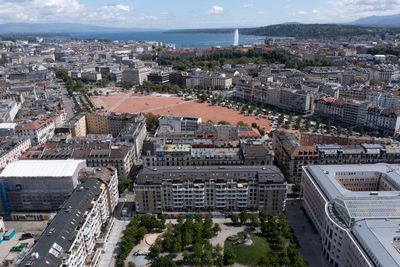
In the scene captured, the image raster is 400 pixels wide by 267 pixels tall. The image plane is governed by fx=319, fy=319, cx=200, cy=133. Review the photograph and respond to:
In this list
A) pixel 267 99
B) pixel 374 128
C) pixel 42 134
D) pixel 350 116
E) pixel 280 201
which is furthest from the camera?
pixel 267 99

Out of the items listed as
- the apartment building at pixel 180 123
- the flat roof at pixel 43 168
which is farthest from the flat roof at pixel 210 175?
the apartment building at pixel 180 123

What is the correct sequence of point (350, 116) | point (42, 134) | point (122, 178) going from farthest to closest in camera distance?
point (350, 116)
point (42, 134)
point (122, 178)

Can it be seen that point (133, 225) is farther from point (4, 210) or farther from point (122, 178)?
point (4, 210)

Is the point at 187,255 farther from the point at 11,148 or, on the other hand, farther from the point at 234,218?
the point at 11,148

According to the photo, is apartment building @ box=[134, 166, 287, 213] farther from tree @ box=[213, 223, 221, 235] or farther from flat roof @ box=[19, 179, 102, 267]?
flat roof @ box=[19, 179, 102, 267]

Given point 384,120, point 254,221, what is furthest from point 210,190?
point 384,120

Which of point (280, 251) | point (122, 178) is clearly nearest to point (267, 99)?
point (122, 178)
